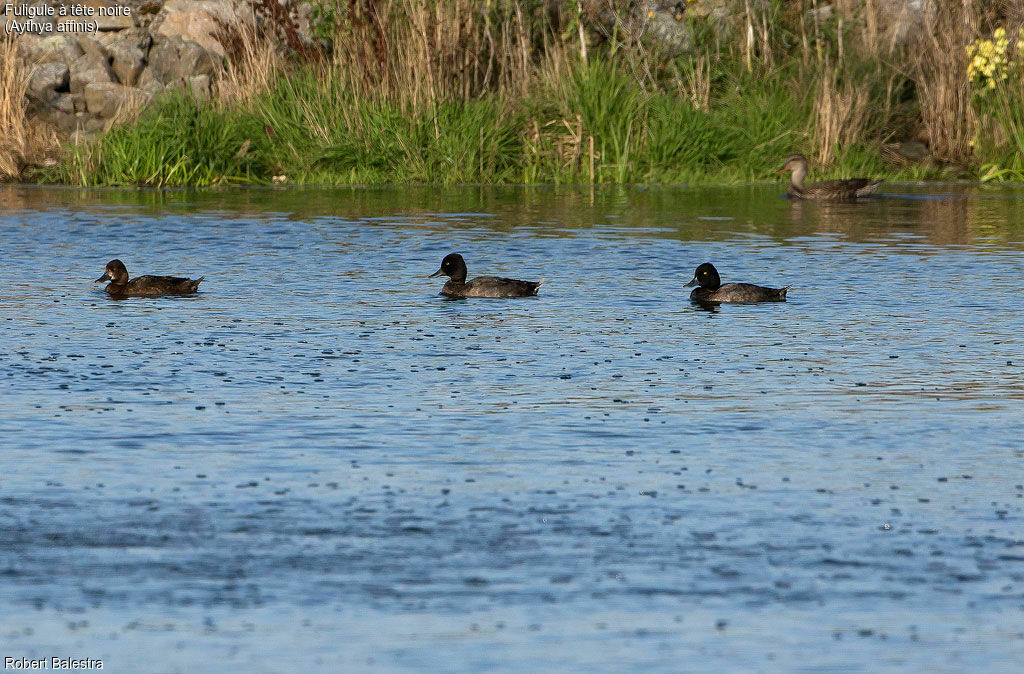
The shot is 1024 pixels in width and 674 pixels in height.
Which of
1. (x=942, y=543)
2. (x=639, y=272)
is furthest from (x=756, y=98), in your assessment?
(x=942, y=543)

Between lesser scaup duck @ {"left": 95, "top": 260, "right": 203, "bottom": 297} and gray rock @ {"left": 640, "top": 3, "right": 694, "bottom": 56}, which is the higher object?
gray rock @ {"left": 640, "top": 3, "right": 694, "bottom": 56}

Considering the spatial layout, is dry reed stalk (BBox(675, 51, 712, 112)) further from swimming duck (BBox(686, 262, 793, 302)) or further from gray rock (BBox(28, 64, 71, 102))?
swimming duck (BBox(686, 262, 793, 302))

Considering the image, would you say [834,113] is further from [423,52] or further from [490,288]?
[490,288]

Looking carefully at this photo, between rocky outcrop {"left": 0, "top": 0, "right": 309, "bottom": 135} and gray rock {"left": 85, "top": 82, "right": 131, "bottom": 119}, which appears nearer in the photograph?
gray rock {"left": 85, "top": 82, "right": 131, "bottom": 119}

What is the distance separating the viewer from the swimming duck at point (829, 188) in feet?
73.6

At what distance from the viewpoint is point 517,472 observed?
766cm

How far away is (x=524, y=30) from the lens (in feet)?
83.8

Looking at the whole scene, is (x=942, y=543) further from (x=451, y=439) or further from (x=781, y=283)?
(x=781, y=283)

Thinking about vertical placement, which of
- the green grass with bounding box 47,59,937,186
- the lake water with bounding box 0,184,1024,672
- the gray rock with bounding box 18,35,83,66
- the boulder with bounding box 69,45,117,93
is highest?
the gray rock with bounding box 18,35,83,66

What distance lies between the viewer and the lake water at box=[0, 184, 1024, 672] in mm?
5629

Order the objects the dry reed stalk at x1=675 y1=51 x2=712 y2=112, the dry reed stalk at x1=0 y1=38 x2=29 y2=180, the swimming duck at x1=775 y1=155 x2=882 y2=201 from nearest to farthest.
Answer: the swimming duck at x1=775 y1=155 x2=882 y2=201
the dry reed stalk at x1=0 y1=38 x2=29 y2=180
the dry reed stalk at x1=675 y1=51 x2=712 y2=112

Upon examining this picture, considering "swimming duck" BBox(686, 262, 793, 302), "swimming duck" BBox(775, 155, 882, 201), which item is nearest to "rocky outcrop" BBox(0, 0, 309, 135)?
"swimming duck" BBox(775, 155, 882, 201)

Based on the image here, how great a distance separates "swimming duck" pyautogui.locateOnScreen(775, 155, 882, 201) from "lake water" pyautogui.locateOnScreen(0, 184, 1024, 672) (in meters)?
6.89

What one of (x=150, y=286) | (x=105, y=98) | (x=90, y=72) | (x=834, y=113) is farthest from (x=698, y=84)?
(x=150, y=286)
